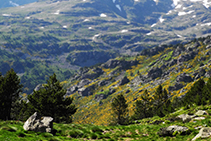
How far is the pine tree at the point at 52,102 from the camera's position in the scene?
42.2 m

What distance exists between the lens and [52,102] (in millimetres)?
41844

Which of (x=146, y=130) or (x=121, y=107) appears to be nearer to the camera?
(x=146, y=130)

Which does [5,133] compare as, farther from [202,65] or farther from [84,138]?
[202,65]

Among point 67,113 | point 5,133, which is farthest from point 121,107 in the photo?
point 5,133

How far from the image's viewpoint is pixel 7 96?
43219 mm

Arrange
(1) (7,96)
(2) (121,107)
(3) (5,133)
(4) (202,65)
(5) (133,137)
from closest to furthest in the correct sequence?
(3) (5,133), (5) (133,137), (1) (7,96), (2) (121,107), (4) (202,65)

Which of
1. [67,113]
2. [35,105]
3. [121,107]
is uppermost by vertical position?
[35,105]

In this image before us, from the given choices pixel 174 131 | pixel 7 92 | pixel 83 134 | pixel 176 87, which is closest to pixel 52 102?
pixel 7 92

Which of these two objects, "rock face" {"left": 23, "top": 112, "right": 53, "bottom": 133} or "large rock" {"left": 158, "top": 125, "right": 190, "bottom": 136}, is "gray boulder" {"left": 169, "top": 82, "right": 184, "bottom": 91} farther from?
"rock face" {"left": 23, "top": 112, "right": 53, "bottom": 133}

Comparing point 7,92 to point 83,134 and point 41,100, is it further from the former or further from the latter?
point 83,134

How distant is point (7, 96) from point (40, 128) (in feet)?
89.5

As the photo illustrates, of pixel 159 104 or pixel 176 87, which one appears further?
pixel 176 87

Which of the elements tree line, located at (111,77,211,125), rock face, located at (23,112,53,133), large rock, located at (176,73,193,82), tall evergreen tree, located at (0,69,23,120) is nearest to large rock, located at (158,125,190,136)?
rock face, located at (23,112,53,133)

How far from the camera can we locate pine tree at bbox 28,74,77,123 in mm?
42188
